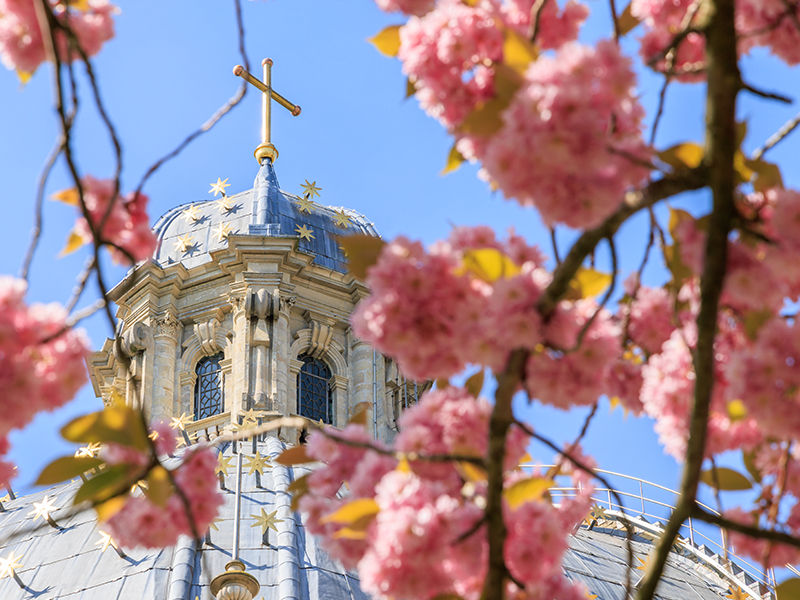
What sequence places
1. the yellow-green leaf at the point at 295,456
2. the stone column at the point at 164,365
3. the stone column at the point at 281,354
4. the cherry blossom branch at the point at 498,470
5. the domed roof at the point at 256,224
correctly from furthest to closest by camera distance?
1. the domed roof at the point at 256,224
2. the stone column at the point at 164,365
3. the stone column at the point at 281,354
4. the yellow-green leaf at the point at 295,456
5. the cherry blossom branch at the point at 498,470

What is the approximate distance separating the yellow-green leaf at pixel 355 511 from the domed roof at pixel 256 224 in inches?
1033

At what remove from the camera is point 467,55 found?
3.66 m

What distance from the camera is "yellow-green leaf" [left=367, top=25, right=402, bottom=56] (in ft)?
13.6

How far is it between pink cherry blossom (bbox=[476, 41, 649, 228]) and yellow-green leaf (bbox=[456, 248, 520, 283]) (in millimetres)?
294

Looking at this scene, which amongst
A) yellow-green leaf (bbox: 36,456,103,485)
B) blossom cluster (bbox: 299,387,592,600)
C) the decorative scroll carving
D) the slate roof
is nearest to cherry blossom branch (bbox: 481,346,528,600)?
blossom cluster (bbox: 299,387,592,600)

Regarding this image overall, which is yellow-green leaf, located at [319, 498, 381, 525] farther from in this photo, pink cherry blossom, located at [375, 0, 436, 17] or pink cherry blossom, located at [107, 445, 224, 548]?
pink cherry blossom, located at [375, 0, 436, 17]

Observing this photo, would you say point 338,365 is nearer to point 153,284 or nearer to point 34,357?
point 153,284

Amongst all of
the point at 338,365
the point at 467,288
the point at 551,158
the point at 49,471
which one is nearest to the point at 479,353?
the point at 467,288

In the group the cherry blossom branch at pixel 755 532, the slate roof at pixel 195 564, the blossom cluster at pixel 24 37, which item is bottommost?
the cherry blossom branch at pixel 755 532

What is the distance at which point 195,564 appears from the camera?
2056 centimetres

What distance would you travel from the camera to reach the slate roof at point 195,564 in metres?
20.0

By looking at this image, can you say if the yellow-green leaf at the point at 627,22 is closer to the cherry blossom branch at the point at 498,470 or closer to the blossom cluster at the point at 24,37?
the cherry blossom branch at the point at 498,470

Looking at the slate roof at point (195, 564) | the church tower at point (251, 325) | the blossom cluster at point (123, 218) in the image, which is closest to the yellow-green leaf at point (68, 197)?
the blossom cluster at point (123, 218)

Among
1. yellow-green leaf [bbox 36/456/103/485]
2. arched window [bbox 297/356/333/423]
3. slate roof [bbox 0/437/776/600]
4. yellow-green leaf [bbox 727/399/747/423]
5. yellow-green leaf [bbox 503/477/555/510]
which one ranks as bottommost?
yellow-green leaf [bbox 503/477/555/510]
